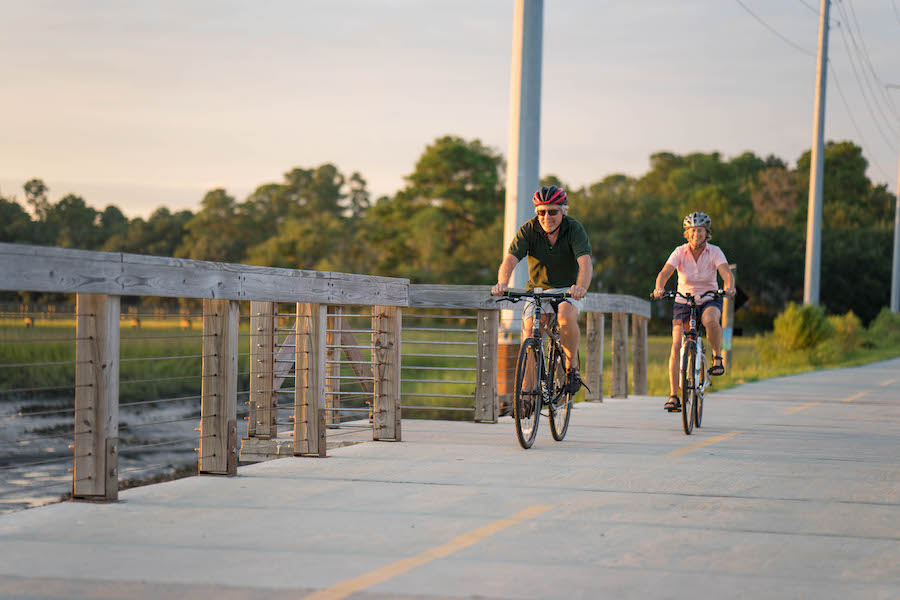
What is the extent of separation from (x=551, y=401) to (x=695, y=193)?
298 ft

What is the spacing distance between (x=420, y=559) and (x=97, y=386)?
7.12ft

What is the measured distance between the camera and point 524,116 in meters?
14.4

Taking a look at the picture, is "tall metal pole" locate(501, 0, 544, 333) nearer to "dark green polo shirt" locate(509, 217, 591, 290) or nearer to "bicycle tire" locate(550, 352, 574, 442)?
"bicycle tire" locate(550, 352, 574, 442)

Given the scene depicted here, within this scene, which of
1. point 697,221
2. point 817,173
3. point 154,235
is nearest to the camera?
point 697,221

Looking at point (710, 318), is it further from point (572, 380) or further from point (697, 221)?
point (572, 380)

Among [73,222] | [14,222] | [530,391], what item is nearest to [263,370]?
[530,391]

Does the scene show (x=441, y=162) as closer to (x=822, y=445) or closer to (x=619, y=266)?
(x=619, y=266)

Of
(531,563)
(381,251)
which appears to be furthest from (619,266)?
(531,563)

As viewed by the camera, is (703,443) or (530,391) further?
(703,443)

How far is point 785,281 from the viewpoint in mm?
73250

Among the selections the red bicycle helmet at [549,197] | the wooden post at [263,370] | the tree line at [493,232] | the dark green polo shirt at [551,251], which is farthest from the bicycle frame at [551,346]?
the tree line at [493,232]

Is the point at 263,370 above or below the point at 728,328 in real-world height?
above

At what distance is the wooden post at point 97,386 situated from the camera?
6203 mm

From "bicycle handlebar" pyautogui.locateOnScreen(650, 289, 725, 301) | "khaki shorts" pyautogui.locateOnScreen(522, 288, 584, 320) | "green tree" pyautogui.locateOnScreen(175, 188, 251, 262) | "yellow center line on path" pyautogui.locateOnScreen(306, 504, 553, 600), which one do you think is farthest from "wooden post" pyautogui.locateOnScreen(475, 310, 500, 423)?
"green tree" pyautogui.locateOnScreen(175, 188, 251, 262)
